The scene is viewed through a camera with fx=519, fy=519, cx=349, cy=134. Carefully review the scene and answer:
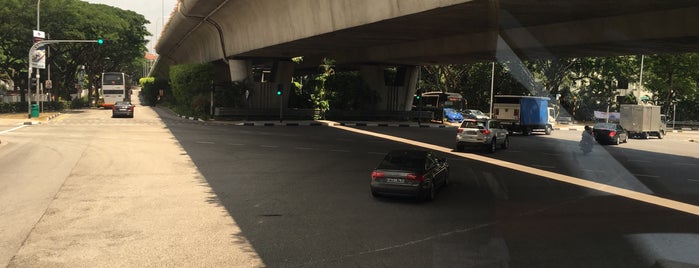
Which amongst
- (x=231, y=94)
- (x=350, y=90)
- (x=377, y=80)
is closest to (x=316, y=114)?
(x=350, y=90)

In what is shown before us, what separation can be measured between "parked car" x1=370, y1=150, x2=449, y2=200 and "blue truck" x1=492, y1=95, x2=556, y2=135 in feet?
84.2

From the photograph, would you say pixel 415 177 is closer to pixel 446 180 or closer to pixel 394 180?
pixel 394 180

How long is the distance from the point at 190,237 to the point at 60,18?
52.8 meters

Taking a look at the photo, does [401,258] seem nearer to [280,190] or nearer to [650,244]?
[650,244]

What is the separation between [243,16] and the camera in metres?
29.0

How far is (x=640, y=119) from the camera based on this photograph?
Answer: 133ft

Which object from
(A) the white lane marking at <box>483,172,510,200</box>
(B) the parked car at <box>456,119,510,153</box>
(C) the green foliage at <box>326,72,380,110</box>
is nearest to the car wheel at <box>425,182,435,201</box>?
(A) the white lane marking at <box>483,172,510,200</box>

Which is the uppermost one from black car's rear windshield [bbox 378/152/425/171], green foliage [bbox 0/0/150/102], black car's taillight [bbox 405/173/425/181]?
green foliage [bbox 0/0/150/102]

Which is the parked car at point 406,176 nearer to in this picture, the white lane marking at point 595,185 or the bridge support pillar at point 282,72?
the white lane marking at point 595,185

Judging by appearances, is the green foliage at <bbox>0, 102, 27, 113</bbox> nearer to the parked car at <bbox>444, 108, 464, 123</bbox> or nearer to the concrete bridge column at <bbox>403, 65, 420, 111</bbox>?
the concrete bridge column at <bbox>403, 65, 420, 111</bbox>

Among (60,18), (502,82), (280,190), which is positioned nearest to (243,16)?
(280,190)

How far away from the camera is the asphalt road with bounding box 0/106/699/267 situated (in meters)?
8.02

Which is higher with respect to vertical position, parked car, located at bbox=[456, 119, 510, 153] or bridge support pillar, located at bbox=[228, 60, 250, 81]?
bridge support pillar, located at bbox=[228, 60, 250, 81]

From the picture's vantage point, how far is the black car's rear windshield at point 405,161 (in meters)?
12.5
